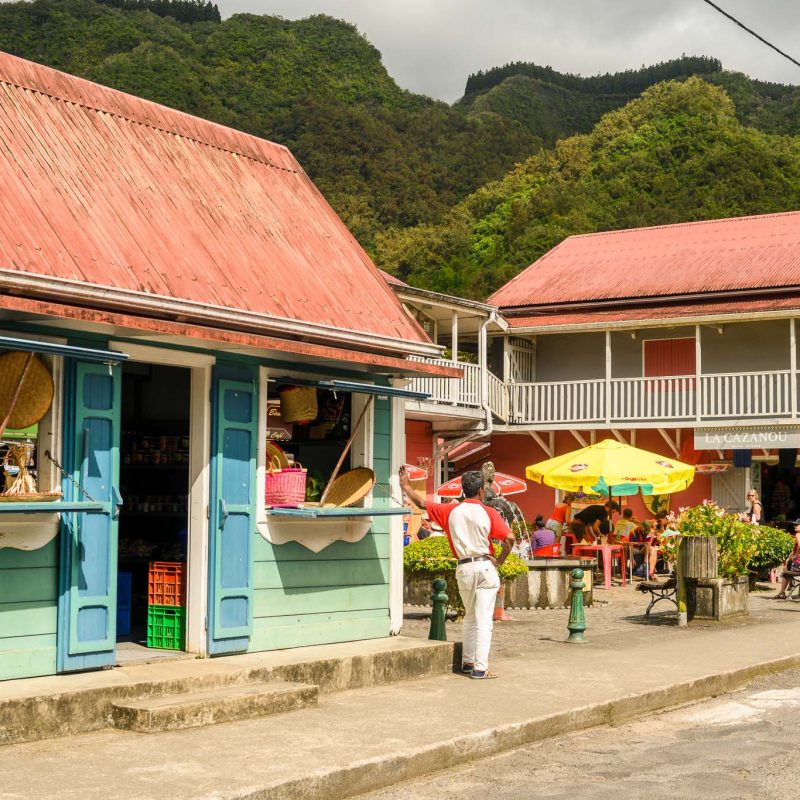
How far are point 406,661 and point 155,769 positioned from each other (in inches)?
147

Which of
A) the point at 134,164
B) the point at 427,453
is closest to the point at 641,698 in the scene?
the point at 134,164

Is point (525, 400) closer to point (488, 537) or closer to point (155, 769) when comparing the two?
point (488, 537)

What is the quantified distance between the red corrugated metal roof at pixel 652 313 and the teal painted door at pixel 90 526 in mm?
20589

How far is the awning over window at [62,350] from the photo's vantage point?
799 cm

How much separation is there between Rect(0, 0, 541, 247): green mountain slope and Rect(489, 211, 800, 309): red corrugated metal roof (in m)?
26.0

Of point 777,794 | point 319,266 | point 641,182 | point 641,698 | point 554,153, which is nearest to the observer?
point 777,794

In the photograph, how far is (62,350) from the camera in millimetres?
8250

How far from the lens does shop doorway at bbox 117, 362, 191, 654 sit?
11039 millimetres

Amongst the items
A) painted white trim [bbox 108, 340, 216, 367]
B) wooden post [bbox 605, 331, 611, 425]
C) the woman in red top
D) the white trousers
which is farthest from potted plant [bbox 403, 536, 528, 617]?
wooden post [bbox 605, 331, 611, 425]

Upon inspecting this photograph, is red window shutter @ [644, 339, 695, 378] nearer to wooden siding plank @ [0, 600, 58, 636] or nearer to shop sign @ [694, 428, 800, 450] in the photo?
shop sign @ [694, 428, 800, 450]

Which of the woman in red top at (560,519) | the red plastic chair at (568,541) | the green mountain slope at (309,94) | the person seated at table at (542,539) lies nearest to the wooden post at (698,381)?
the woman in red top at (560,519)

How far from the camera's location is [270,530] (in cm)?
1027

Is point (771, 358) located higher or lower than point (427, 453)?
higher

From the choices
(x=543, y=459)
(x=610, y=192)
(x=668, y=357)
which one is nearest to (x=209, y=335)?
(x=668, y=357)
